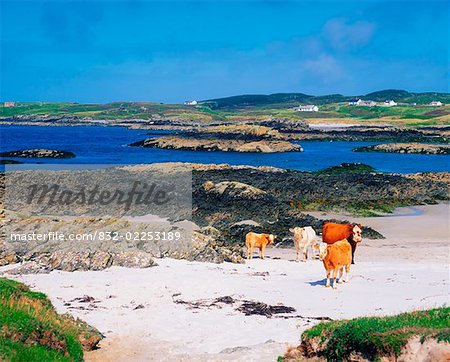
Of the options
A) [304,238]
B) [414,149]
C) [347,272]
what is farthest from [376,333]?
[414,149]

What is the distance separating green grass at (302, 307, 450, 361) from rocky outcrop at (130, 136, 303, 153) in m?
86.7

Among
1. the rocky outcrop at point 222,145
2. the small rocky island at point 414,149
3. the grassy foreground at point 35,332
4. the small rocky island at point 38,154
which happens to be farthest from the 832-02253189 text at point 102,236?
the small rocky island at point 414,149

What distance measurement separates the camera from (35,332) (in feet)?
28.8

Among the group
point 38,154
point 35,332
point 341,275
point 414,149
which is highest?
point 35,332

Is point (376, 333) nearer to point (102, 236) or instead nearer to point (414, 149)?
point (102, 236)

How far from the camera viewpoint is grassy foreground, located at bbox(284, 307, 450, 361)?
8.02 m

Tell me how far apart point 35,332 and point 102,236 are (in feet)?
37.5

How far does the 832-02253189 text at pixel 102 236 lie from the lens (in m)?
20.1

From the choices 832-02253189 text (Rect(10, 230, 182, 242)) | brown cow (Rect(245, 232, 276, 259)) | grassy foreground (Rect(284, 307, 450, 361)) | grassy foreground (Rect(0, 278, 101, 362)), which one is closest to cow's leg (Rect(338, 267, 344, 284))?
brown cow (Rect(245, 232, 276, 259))

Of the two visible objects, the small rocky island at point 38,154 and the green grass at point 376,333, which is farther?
the small rocky island at point 38,154

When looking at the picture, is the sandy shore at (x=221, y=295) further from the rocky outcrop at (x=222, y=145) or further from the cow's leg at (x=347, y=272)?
the rocky outcrop at (x=222, y=145)

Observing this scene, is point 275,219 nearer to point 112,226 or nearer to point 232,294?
point 112,226

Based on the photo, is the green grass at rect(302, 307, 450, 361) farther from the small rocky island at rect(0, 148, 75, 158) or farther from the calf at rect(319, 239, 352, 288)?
the small rocky island at rect(0, 148, 75, 158)

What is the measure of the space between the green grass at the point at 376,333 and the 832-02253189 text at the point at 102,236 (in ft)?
37.3
